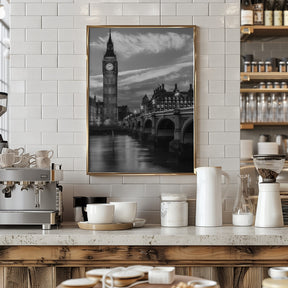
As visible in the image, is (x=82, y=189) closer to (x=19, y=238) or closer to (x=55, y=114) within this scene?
(x=55, y=114)

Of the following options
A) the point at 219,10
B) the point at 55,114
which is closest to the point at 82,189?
the point at 55,114

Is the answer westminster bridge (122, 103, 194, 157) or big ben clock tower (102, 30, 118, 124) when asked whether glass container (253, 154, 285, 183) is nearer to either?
westminster bridge (122, 103, 194, 157)

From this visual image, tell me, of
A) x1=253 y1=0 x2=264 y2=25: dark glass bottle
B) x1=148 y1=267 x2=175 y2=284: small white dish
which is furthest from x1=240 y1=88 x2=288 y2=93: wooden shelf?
x1=148 y1=267 x2=175 y2=284: small white dish

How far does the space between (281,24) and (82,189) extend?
2.87 meters

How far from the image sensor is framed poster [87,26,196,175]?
359cm

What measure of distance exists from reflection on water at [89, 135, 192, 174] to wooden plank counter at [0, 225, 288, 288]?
707 millimetres

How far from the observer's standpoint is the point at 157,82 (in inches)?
142

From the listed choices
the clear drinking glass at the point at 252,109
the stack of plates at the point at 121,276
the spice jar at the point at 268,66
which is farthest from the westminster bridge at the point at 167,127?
the spice jar at the point at 268,66

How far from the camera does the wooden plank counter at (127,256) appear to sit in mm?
2926

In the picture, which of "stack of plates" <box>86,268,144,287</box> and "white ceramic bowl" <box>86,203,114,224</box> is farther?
"white ceramic bowl" <box>86,203,114,224</box>

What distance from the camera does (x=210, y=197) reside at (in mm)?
3303

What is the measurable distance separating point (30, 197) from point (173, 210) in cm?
85

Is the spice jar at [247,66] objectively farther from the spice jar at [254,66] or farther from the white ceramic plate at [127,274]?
the white ceramic plate at [127,274]

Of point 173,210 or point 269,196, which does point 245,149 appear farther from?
point 173,210
